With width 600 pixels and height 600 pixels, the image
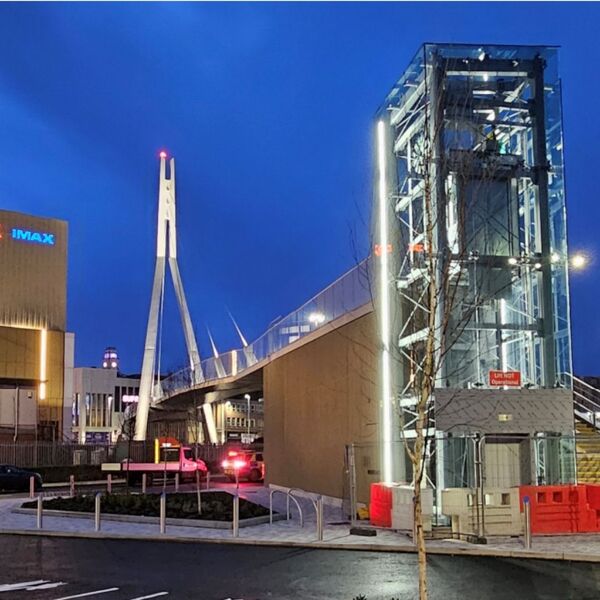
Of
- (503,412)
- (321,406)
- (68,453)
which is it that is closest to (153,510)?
(321,406)

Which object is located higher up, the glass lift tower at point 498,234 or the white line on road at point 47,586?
the glass lift tower at point 498,234

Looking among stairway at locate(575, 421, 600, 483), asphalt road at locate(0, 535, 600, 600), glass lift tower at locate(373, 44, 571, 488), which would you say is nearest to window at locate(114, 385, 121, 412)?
glass lift tower at locate(373, 44, 571, 488)

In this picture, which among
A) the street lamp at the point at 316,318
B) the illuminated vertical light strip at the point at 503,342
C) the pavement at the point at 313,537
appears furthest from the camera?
the street lamp at the point at 316,318

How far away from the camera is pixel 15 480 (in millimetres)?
37562

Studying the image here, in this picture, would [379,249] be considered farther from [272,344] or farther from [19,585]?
[272,344]

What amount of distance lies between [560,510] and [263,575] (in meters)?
7.65

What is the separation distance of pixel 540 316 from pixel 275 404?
17.5 metres

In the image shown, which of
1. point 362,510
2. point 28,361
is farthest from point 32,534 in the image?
point 28,361

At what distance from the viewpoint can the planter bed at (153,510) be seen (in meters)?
20.5

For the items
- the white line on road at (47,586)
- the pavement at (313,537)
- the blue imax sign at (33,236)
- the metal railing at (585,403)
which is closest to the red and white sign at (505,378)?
the metal railing at (585,403)

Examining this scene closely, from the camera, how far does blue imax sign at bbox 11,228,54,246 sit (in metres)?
61.8

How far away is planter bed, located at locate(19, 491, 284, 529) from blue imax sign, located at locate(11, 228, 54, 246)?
129 feet

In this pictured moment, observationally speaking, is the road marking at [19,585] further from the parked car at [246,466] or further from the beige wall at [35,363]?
the beige wall at [35,363]

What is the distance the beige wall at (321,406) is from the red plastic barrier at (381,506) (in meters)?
3.82
